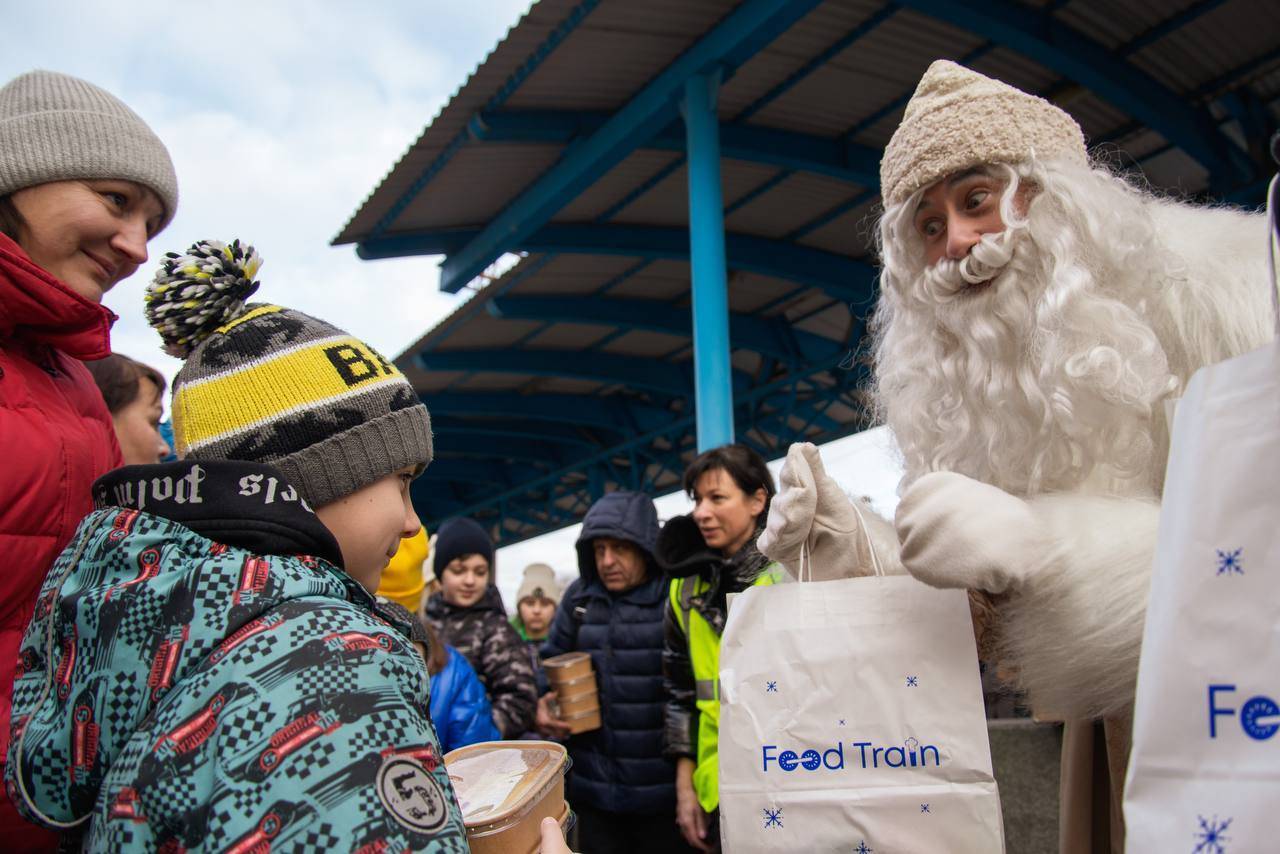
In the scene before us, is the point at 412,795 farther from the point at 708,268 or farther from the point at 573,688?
the point at 708,268

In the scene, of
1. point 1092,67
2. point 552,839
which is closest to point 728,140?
point 1092,67

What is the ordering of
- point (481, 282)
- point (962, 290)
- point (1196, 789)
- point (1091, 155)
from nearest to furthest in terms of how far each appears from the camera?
point (1196, 789) → point (962, 290) → point (1091, 155) → point (481, 282)

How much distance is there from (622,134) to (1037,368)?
17.4 feet

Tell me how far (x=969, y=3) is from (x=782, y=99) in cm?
151

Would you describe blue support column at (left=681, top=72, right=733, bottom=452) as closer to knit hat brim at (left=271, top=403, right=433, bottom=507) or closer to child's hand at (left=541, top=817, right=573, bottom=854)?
knit hat brim at (left=271, top=403, right=433, bottom=507)

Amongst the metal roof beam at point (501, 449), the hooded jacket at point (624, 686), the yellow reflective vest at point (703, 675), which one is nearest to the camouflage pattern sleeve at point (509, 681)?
the hooded jacket at point (624, 686)

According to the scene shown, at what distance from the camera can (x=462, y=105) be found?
242 inches

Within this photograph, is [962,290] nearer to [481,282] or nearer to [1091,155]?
[1091,155]

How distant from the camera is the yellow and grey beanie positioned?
47.0 inches

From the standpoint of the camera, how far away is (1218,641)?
749 millimetres

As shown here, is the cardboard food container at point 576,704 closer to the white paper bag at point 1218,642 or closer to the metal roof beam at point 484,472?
the white paper bag at point 1218,642

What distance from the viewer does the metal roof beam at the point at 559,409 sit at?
43.5ft

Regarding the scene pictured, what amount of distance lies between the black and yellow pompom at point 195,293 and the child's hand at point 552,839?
868mm

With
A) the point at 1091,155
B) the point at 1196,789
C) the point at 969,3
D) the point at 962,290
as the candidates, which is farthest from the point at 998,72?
the point at 1196,789
